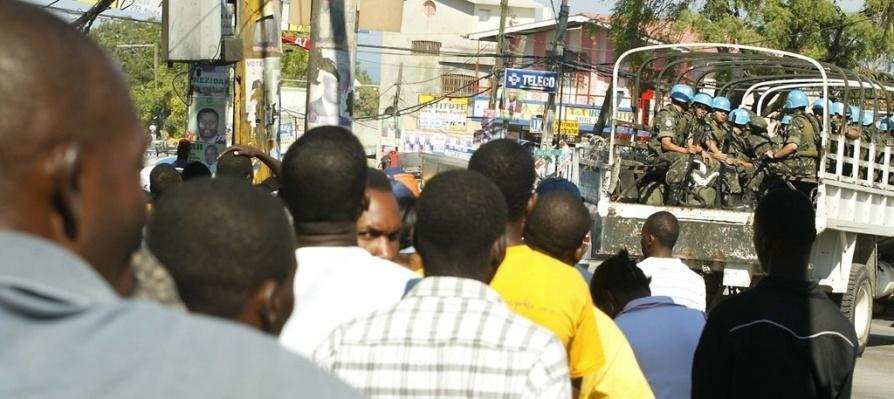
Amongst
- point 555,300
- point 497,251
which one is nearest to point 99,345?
point 497,251

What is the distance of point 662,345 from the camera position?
16.6ft

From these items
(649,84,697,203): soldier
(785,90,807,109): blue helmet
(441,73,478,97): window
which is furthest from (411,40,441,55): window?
(649,84,697,203): soldier

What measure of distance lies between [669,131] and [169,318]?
12.7 metres

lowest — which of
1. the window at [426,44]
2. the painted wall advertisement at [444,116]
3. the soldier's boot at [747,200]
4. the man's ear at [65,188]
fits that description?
the painted wall advertisement at [444,116]

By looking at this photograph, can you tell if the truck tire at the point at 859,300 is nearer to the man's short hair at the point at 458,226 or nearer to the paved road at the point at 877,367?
the paved road at the point at 877,367

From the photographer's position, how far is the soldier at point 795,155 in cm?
1353

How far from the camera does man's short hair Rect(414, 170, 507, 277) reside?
10.3 feet

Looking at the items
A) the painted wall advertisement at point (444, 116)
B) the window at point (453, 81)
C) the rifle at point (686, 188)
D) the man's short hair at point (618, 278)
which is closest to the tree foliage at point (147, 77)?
the painted wall advertisement at point (444, 116)

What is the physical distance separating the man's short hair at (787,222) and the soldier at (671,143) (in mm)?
9153

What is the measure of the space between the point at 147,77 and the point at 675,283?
7051cm

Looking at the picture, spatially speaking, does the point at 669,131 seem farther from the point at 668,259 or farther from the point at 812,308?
the point at 812,308

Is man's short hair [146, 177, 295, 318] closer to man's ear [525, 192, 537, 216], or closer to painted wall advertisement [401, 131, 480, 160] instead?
man's ear [525, 192, 537, 216]

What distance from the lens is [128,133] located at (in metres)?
1.35

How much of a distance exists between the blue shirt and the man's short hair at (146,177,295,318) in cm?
114
